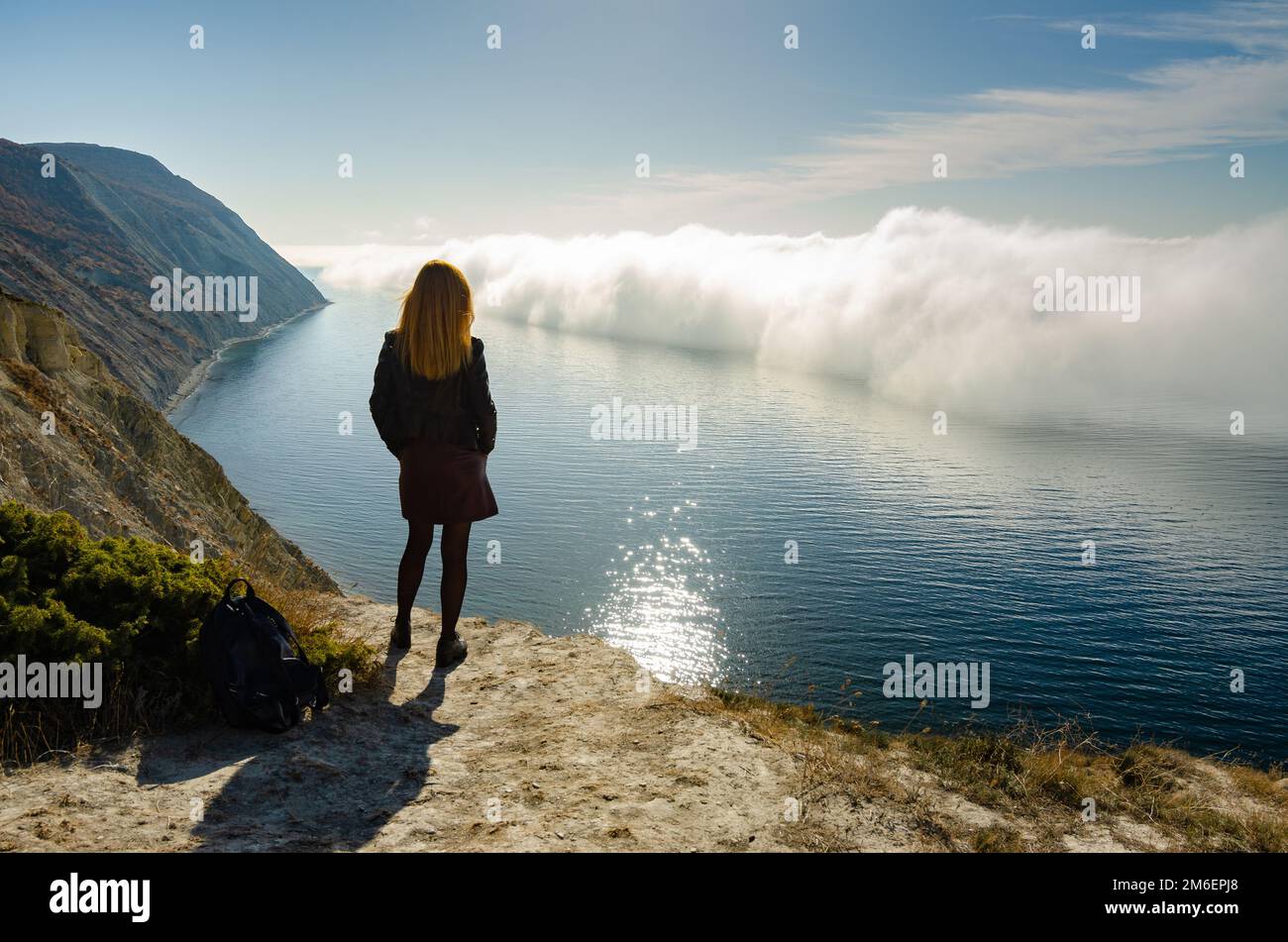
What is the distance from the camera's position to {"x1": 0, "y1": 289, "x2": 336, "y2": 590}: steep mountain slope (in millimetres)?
13398

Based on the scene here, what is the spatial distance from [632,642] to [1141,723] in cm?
2139

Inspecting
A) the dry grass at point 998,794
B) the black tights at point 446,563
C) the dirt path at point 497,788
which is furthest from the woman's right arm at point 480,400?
the dry grass at point 998,794

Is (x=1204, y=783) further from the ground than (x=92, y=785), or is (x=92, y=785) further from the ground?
(x=92, y=785)

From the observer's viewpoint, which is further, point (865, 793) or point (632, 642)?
point (632, 642)

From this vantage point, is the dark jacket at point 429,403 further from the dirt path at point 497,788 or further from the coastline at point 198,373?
the coastline at point 198,373

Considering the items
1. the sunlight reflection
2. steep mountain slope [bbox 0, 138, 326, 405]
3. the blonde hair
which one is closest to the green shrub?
the blonde hair

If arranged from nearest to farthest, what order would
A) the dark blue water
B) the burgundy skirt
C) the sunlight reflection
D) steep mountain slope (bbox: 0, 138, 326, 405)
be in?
the burgundy skirt
the dark blue water
the sunlight reflection
steep mountain slope (bbox: 0, 138, 326, 405)

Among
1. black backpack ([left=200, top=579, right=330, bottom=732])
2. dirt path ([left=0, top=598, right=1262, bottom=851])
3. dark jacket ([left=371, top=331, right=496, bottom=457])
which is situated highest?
dark jacket ([left=371, top=331, right=496, bottom=457])

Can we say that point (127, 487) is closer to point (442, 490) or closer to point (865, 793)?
point (442, 490)

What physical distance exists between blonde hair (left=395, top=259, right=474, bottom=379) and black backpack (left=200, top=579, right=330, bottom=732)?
2276mm

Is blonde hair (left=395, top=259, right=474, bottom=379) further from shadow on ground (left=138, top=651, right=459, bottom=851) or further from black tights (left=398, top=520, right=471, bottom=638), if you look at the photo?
shadow on ground (left=138, top=651, right=459, bottom=851)
